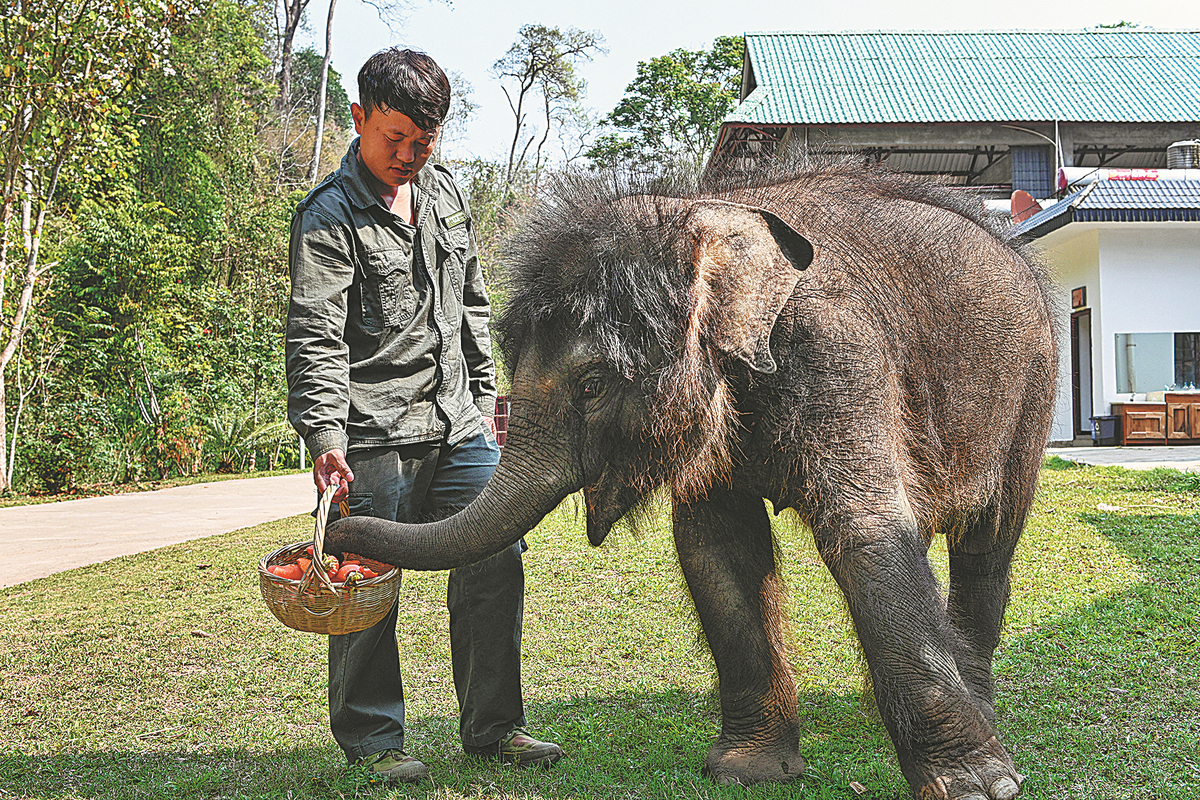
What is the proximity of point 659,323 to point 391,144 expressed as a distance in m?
1.27

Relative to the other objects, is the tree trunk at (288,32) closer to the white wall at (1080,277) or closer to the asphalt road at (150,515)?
the asphalt road at (150,515)

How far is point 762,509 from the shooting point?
3674 millimetres

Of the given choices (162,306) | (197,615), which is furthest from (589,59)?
(197,615)

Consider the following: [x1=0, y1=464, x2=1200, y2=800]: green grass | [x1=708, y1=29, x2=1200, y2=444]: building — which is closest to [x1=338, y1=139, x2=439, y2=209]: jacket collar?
[x1=0, y1=464, x2=1200, y2=800]: green grass

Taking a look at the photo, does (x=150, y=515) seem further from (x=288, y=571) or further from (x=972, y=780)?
(x=972, y=780)

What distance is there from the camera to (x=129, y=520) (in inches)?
424

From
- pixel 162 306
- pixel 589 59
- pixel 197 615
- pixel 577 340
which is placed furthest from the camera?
pixel 589 59

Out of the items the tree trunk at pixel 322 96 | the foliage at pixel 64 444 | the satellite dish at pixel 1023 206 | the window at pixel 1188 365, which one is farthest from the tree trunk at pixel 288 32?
the window at pixel 1188 365

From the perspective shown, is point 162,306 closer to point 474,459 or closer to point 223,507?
point 223,507

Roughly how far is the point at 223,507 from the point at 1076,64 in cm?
2330

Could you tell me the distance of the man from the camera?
3309mm

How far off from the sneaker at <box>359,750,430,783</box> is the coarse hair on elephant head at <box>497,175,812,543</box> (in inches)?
47.9

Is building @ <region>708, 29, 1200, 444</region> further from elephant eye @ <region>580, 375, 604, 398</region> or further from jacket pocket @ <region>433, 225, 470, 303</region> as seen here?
elephant eye @ <region>580, 375, 604, 398</region>

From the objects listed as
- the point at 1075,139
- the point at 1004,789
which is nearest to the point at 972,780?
the point at 1004,789
